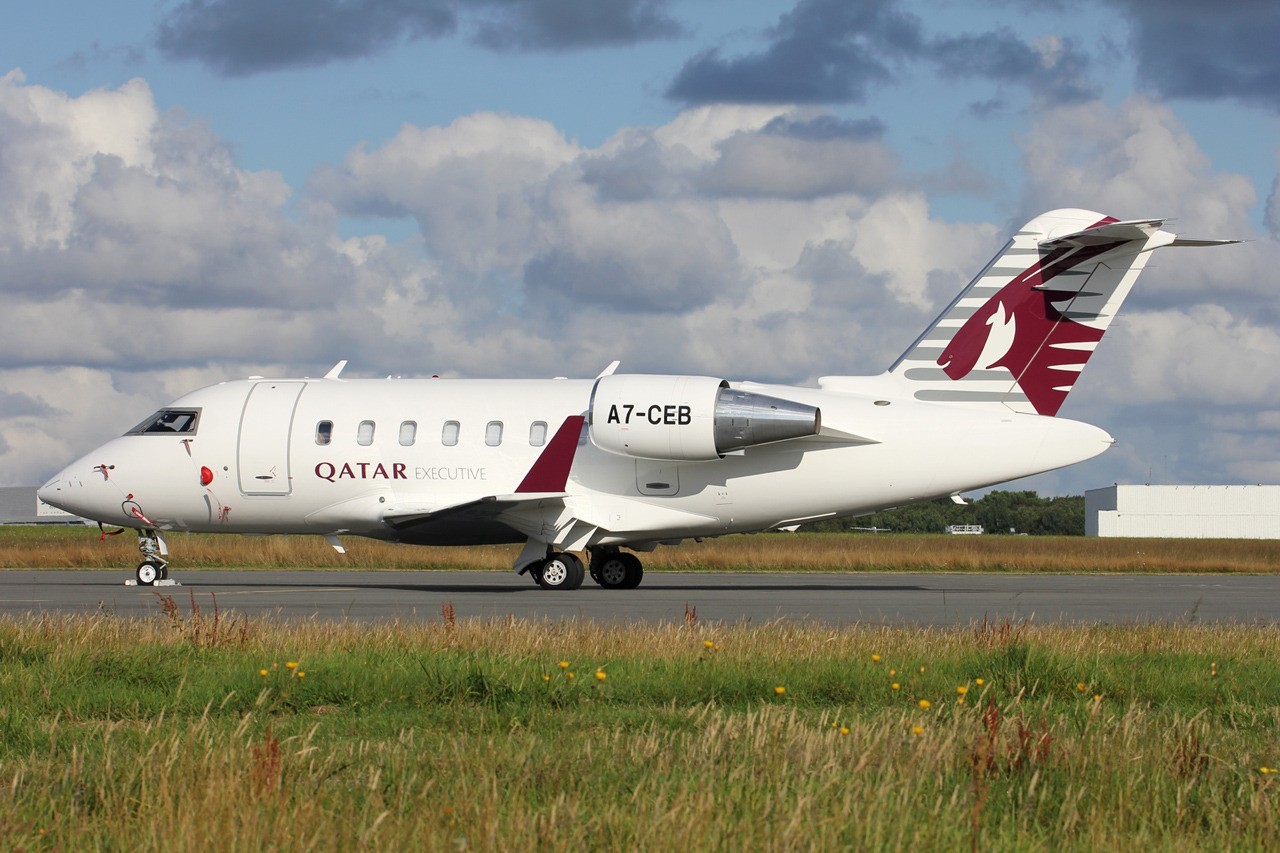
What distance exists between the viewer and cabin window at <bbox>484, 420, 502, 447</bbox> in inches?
1021

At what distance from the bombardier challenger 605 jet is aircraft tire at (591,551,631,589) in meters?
0.06

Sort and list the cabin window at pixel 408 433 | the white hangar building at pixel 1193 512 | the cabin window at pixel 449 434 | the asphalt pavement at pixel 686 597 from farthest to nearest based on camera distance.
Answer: the white hangar building at pixel 1193 512, the cabin window at pixel 408 433, the cabin window at pixel 449 434, the asphalt pavement at pixel 686 597

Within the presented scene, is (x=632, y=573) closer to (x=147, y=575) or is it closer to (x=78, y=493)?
(x=147, y=575)

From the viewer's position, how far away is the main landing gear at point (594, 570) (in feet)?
84.8

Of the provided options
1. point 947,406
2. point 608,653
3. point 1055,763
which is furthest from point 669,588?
point 1055,763

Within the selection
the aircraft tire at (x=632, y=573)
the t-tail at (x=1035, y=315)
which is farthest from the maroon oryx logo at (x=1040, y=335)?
the aircraft tire at (x=632, y=573)

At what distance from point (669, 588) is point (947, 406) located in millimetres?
6606

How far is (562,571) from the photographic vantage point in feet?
84.8

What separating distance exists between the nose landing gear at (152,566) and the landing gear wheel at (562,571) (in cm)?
763

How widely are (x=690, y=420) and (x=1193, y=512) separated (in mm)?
96008

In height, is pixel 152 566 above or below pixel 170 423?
below

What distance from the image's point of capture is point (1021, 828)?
19.8 ft

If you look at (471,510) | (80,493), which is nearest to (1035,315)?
(471,510)

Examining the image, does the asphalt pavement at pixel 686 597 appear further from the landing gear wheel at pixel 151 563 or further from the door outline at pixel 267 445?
the door outline at pixel 267 445
